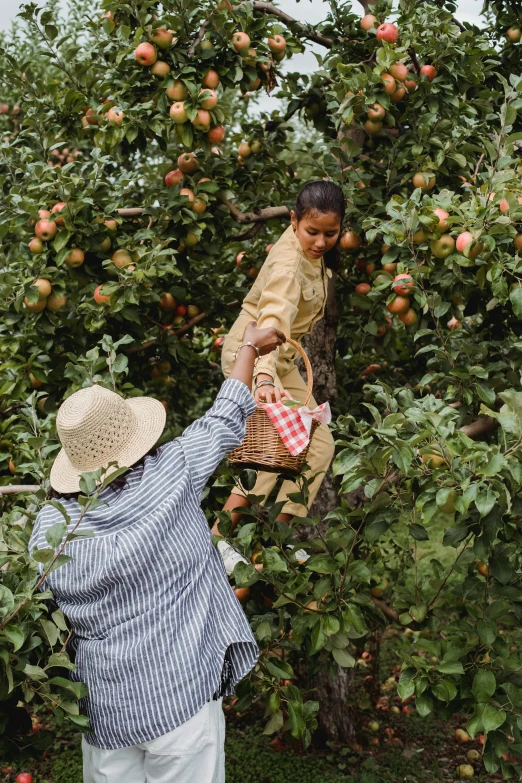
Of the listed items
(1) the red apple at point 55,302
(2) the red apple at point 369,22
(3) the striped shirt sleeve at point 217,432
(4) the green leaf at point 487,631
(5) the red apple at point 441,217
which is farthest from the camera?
(2) the red apple at point 369,22


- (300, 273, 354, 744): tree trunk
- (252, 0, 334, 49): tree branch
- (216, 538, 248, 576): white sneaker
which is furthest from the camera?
(300, 273, 354, 744): tree trunk

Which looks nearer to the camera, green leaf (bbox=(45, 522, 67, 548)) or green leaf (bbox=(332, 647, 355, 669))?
green leaf (bbox=(45, 522, 67, 548))

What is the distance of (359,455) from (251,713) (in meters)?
2.36

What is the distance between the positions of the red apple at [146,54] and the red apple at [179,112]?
0.16m

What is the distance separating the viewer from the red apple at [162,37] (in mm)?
2649

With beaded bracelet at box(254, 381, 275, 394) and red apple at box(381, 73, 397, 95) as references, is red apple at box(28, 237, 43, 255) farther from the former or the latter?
red apple at box(381, 73, 397, 95)

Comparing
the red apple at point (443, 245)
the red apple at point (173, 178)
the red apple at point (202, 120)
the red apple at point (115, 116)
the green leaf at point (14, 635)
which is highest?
the red apple at point (202, 120)

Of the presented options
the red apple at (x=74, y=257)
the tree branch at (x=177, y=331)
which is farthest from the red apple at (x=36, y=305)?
the tree branch at (x=177, y=331)

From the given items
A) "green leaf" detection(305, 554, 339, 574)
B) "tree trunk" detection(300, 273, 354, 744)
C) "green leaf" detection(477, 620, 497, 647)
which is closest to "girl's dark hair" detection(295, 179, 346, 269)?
"tree trunk" detection(300, 273, 354, 744)

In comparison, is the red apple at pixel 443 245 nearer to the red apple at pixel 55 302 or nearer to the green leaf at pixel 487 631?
the green leaf at pixel 487 631

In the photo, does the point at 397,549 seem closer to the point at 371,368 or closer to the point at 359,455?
the point at 371,368

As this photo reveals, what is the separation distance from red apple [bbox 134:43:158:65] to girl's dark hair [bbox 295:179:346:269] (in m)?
0.65

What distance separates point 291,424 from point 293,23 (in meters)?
1.94

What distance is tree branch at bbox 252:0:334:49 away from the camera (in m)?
3.18
